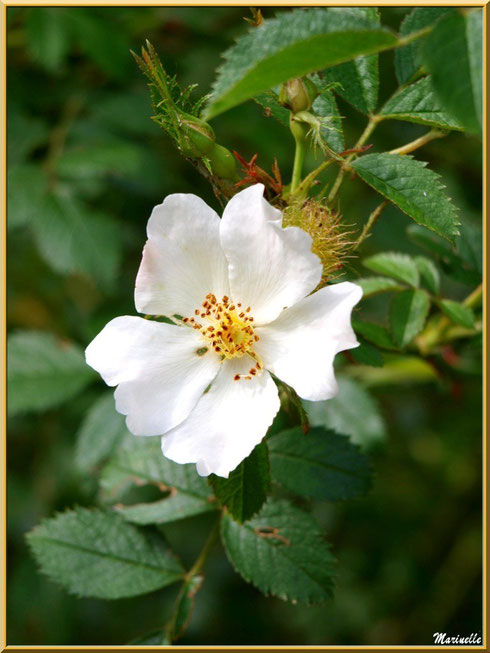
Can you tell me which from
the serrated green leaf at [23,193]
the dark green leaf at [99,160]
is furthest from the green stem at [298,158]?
the serrated green leaf at [23,193]

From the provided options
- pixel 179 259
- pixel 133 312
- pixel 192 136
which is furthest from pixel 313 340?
pixel 133 312

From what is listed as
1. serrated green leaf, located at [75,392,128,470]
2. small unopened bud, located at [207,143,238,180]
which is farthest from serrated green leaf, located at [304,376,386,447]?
small unopened bud, located at [207,143,238,180]

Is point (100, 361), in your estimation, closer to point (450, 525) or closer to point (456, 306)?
point (456, 306)

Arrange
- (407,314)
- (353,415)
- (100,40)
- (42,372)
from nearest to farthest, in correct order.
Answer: (407,314), (353,415), (42,372), (100,40)

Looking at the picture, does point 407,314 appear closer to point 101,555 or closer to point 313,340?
point 313,340

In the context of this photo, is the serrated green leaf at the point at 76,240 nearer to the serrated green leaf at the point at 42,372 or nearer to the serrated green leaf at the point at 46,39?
the serrated green leaf at the point at 42,372
